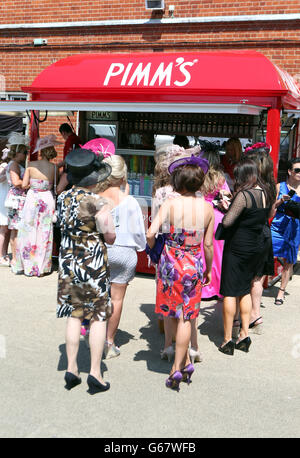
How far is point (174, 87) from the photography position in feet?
23.7

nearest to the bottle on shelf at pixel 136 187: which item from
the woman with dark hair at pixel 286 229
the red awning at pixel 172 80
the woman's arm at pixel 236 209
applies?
the red awning at pixel 172 80

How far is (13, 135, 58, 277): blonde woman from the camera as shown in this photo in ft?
23.9

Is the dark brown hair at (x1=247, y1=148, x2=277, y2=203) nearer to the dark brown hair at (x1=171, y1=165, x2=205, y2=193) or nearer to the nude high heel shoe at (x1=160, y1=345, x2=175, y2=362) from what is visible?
the dark brown hair at (x1=171, y1=165, x2=205, y2=193)

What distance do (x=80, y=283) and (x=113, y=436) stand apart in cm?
108

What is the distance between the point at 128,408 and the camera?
359 centimetres

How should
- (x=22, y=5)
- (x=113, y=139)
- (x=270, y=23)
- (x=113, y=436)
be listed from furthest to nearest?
(x=22, y=5) → (x=270, y=23) → (x=113, y=139) → (x=113, y=436)

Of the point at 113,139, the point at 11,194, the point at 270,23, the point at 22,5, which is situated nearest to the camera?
the point at 11,194

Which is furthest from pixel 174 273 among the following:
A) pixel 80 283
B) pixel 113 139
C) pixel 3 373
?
pixel 113 139

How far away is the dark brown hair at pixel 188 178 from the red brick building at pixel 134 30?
241 inches

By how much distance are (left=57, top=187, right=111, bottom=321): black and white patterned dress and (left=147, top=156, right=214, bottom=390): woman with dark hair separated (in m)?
0.44

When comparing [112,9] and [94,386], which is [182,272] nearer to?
[94,386]

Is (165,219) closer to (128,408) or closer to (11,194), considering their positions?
(128,408)

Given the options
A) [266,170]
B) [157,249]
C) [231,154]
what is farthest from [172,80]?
[157,249]

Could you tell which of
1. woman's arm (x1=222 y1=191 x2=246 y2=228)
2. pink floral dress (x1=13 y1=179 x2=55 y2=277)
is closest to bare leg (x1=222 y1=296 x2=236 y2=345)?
woman's arm (x1=222 y1=191 x2=246 y2=228)
